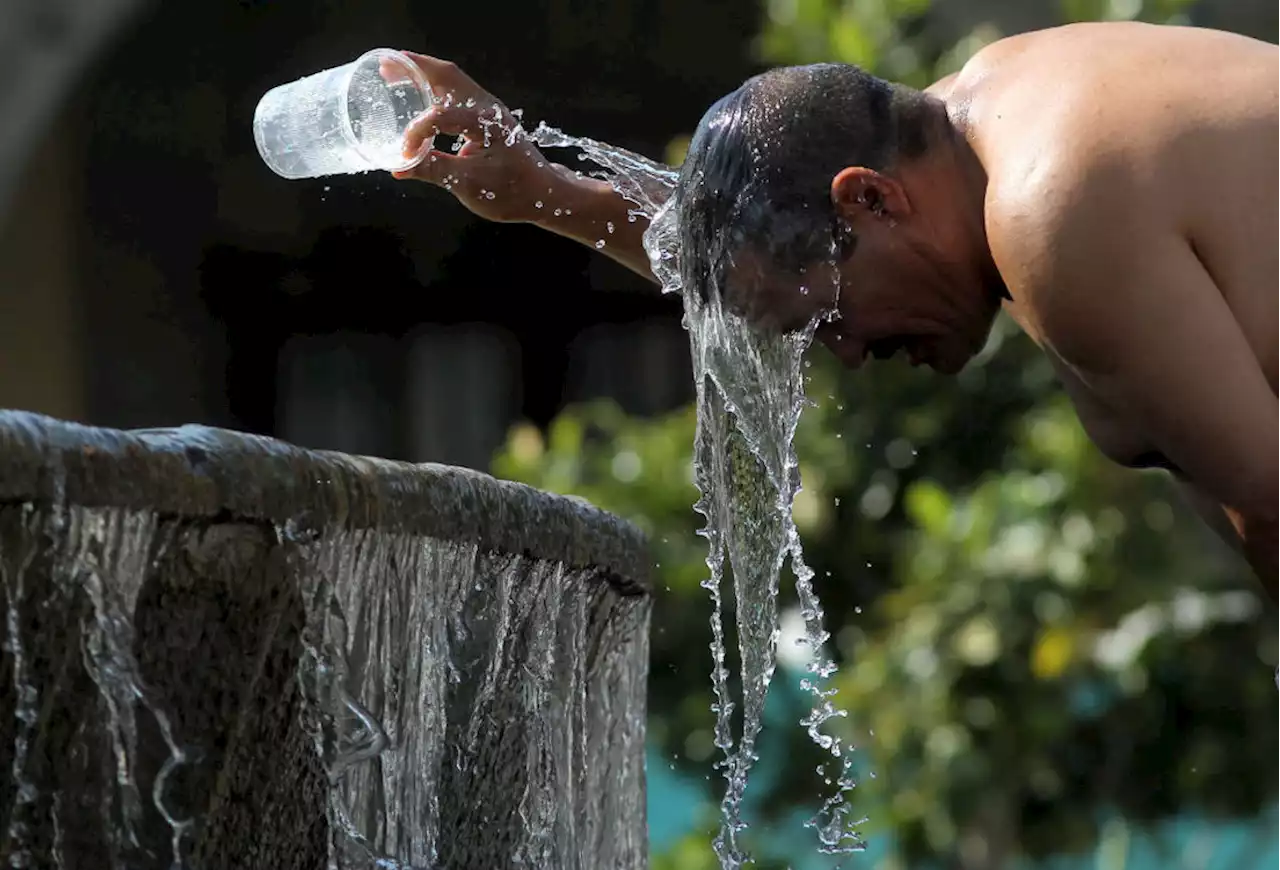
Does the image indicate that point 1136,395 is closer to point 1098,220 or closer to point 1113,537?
point 1098,220

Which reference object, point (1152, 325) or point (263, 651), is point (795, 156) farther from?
point (263, 651)

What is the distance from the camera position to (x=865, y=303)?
8.09 ft

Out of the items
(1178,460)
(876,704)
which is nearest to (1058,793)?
(876,704)

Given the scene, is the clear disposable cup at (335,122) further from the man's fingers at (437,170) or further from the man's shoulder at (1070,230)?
the man's shoulder at (1070,230)

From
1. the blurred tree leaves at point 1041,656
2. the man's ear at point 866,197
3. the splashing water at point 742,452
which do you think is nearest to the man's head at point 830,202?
the man's ear at point 866,197

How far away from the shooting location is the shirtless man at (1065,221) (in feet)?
6.97

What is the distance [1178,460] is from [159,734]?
1120mm

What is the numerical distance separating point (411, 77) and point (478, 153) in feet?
0.52

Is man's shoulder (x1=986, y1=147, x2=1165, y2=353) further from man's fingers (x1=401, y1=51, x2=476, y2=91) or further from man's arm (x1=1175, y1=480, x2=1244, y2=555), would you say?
man's fingers (x1=401, y1=51, x2=476, y2=91)

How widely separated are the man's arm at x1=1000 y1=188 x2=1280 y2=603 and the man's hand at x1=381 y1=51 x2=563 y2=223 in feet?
2.91

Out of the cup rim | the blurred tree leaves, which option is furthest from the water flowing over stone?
the blurred tree leaves

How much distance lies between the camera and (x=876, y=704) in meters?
4.77

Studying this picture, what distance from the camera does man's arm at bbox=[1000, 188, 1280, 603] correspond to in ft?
6.92

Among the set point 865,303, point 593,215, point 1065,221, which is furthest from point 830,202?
point 593,215
